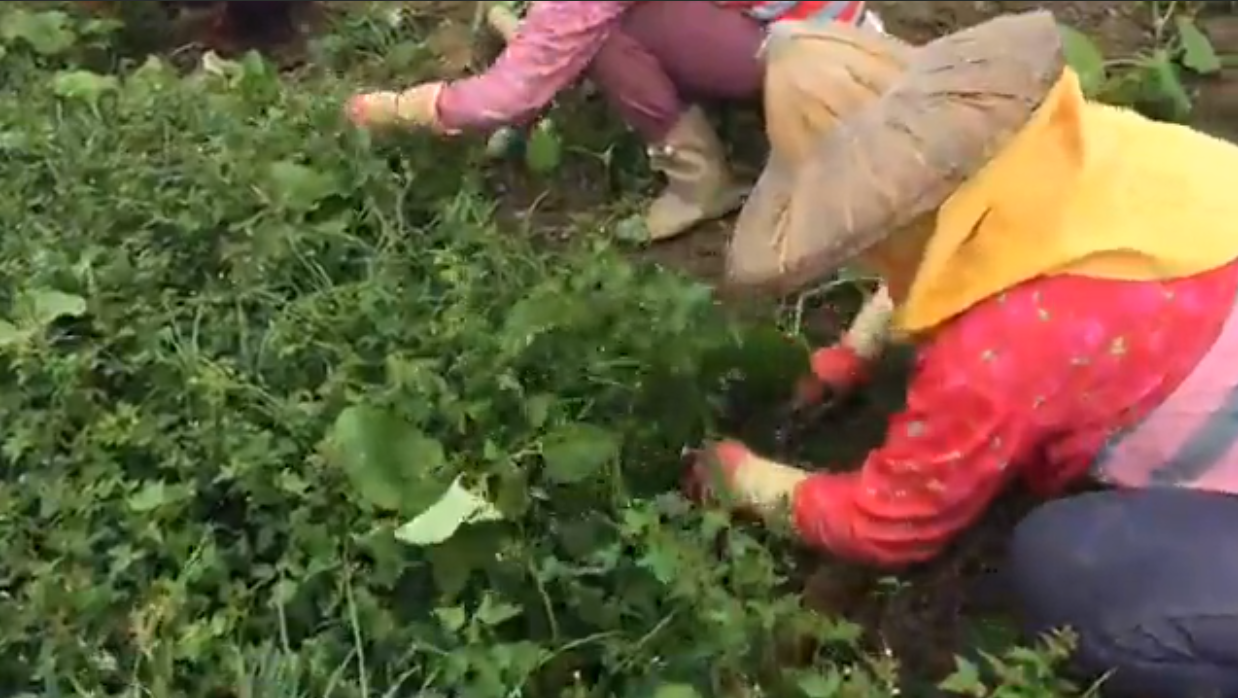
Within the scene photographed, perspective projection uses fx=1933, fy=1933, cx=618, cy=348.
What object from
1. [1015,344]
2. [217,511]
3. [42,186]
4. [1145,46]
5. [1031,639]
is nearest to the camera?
[1015,344]

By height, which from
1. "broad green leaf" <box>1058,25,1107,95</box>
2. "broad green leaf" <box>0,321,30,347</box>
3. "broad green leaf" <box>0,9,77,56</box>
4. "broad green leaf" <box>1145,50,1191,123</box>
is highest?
"broad green leaf" <box>1058,25,1107,95</box>

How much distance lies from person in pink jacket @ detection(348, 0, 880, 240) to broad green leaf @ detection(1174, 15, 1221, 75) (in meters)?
0.59

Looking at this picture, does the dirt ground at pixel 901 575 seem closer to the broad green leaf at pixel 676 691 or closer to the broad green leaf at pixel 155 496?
the broad green leaf at pixel 676 691

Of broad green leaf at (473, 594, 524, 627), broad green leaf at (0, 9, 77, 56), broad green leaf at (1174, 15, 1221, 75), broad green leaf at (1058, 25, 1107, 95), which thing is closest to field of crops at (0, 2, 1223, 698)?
broad green leaf at (473, 594, 524, 627)

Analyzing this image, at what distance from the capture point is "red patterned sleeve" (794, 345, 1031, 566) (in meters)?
1.97

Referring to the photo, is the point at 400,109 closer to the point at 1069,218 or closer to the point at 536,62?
the point at 536,62

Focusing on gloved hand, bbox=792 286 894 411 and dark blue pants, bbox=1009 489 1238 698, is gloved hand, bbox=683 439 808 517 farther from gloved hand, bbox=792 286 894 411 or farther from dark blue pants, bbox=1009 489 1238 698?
dark blue pants, bbox=1009 489 1238 698

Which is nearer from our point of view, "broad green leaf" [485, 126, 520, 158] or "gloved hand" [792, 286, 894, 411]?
"gloved hand" [792, 286, 894, 411]

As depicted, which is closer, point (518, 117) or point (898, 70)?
point (898, 70)

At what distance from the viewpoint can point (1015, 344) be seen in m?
1.94

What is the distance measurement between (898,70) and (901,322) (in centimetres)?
27

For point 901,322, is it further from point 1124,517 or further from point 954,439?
point 1124,517

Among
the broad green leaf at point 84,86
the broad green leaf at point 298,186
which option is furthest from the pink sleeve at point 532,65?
the broad green leaf at point 84,86

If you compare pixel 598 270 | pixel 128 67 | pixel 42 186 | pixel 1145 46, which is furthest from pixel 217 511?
pixel 1145 46
